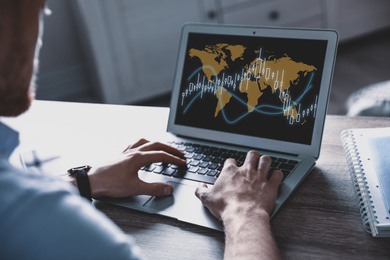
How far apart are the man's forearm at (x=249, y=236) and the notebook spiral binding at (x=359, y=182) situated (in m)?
0.17

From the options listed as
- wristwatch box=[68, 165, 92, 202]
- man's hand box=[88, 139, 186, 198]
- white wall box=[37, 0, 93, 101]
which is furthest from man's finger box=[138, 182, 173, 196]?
white wall box=[37, 0, 93, 101]

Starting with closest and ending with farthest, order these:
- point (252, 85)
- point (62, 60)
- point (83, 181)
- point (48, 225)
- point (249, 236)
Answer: point (48, 225), point (249, 236), point (83, 181), point (252, 85), point (62, 60)

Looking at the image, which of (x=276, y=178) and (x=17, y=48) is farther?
(x=276, y=178)

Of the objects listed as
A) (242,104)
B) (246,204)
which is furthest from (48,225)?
(242,104)

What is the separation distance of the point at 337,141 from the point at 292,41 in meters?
0.26

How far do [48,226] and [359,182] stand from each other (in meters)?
0.56

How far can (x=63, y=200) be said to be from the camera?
438 mm

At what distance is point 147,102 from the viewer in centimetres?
297

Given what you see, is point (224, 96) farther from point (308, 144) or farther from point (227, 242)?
point (227, 242)

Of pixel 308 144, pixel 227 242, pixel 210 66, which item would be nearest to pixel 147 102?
pixel 210 66

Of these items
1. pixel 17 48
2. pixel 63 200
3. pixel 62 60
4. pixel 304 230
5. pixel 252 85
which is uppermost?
pixel 17 48

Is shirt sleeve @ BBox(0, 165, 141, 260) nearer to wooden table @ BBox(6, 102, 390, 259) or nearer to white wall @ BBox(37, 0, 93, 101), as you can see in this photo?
wooden table @ BBox(6, 102, 390, 259)

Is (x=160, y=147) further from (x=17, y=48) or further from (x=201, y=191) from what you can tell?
(x=17, y=48)

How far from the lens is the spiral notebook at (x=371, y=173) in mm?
653
